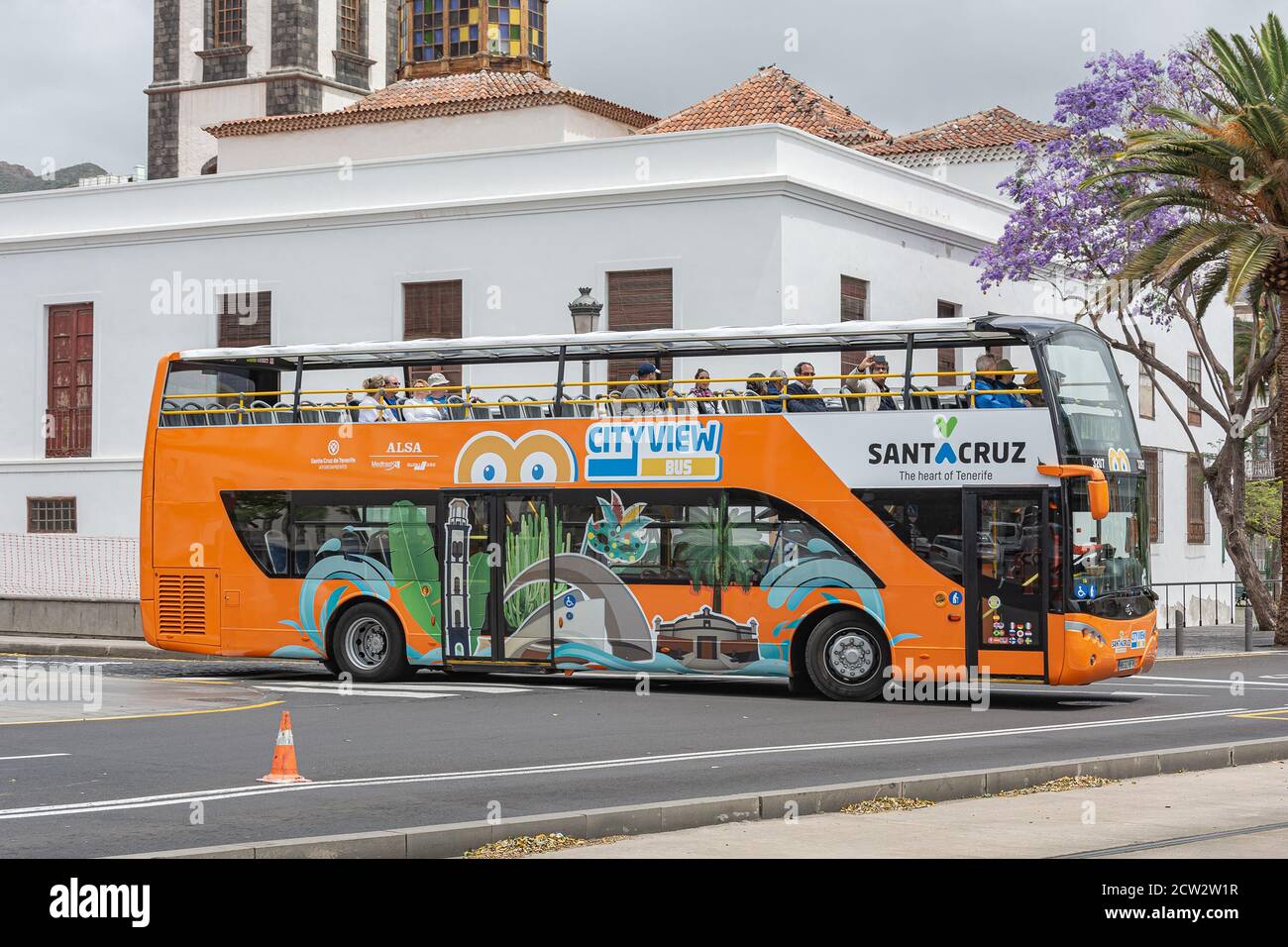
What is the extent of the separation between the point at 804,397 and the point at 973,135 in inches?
1089

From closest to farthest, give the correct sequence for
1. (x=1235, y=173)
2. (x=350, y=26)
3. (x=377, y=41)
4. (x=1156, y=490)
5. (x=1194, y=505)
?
(x=1235, y=173) → (x=1156, y=490) → (x=1194, y=505) → (x=350, y=26) → (x=377, y=41)

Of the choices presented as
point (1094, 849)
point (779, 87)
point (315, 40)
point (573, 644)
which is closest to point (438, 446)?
point (573, 644)

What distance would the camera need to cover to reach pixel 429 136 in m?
44.0

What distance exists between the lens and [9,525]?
131 feet

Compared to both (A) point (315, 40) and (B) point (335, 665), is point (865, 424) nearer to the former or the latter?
(B) point (335, 665)

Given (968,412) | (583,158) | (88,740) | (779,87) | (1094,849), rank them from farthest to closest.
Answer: (779,87)
(583,158)
(968,412)
(88,740)
(1094,849)

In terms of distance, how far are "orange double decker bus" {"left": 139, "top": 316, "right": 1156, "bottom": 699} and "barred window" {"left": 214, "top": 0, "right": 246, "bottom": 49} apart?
48453 mm

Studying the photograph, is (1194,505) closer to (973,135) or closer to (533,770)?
(973,135)

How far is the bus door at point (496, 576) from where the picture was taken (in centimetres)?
2127

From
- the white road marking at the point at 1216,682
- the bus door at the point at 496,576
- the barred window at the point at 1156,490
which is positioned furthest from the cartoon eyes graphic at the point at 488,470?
the barred window at the point at 1156,490

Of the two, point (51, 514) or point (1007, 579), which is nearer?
point (1007, 579)

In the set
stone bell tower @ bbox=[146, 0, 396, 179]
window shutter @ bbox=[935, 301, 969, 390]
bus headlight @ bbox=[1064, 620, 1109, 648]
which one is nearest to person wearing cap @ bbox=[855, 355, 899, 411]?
bus headlight @ bbox=[1064, 620, 1109, 648]

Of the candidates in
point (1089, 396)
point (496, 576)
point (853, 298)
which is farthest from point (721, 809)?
point (853, 298)

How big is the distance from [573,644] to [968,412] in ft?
18.4
